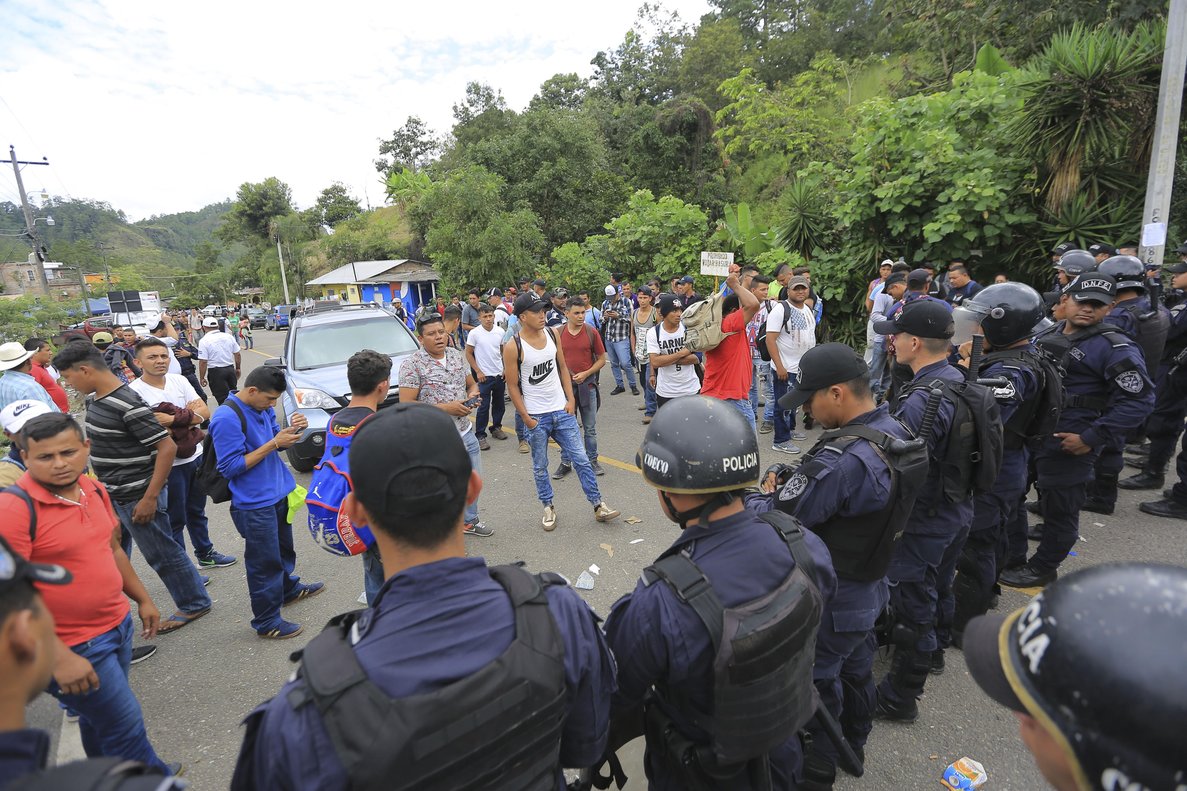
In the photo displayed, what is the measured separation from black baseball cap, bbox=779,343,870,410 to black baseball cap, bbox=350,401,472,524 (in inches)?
63.9

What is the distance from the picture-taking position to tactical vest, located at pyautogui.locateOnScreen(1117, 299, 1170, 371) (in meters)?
4.82

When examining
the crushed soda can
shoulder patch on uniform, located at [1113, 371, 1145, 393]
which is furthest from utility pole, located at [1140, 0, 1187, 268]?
the crushed soda can

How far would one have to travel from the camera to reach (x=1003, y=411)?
3.26m

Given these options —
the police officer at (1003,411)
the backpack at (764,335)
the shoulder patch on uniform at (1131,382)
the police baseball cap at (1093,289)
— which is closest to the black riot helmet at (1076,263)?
the police baseball cap at (1093,289)

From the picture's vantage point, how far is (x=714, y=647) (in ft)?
4.94

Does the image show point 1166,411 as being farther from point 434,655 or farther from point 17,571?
point 17,571

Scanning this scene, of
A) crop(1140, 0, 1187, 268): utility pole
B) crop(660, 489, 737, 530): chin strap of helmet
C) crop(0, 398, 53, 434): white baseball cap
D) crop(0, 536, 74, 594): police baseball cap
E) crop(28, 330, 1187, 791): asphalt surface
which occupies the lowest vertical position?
crop(28, 330, 1187, 791): asphalt surface

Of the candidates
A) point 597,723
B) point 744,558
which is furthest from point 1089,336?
point 597,723

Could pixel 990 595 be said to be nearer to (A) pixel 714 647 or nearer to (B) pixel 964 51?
(A) pixel 714 647

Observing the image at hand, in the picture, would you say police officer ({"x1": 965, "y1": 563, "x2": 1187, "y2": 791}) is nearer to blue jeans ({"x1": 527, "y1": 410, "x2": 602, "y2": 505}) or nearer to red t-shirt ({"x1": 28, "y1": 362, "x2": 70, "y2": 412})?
blue jeans ({"x1": 527, "y1": 410, "x2": 602, "y2": 505})

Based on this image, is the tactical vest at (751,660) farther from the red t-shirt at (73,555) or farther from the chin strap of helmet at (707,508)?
the red t-shirt at (73,555)

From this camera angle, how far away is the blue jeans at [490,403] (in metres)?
7.91

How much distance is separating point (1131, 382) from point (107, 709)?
5951mm

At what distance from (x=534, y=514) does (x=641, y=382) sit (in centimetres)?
548
